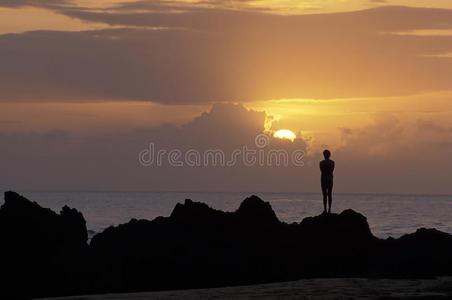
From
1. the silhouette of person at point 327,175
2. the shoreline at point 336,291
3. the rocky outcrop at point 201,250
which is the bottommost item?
the shoreline at point 336,291

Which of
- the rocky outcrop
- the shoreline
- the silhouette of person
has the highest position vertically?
the silhouette of person

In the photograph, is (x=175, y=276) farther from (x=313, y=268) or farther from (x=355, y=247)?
(x=355, y=247)

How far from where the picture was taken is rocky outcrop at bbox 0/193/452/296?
20094mm

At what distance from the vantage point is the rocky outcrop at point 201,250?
20.1 metres

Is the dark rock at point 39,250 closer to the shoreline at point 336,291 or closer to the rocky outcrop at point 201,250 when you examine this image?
the rocky outcrop at point 201,250

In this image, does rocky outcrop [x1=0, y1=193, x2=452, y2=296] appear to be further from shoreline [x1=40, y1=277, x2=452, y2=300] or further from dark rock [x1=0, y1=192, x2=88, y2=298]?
shoreline [x1=40, y1=277, x2=452, y2=300]

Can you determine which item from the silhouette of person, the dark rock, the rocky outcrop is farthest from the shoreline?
the silhouette of person

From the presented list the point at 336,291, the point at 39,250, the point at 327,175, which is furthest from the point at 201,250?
the point at 336,291

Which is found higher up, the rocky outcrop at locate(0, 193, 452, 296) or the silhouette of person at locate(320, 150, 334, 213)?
the silhouette of person at locate(320, 150, 334, 213)

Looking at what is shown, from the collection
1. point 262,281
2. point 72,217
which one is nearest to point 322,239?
point 262,281

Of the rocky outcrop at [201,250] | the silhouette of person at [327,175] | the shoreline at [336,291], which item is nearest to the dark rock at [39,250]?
the rocky outcrop at [201,250]

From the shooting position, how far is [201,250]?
21.1 meters

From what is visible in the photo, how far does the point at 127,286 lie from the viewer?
20.6 m

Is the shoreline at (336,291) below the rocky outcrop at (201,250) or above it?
below
